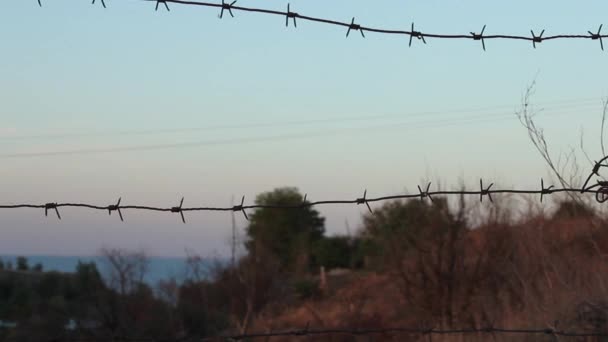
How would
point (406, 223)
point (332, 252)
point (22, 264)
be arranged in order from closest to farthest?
point (406, 223) → point (22, 264) → point (332, 252)

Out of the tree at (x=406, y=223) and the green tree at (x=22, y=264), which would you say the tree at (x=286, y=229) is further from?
the tree at (x=406, y=223)

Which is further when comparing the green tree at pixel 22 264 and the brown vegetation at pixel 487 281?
the green tree at pixel 22 264

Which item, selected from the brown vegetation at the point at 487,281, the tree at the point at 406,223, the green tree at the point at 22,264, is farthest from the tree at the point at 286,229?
the tree at the point at 406,223

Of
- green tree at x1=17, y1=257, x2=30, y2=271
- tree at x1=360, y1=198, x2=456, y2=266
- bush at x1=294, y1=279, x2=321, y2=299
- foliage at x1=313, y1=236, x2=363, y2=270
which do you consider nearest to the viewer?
tree at x1=360, y1=198, x2=456, y2=266

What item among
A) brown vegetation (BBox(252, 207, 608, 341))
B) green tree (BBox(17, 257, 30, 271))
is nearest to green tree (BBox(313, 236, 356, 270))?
green tree (BBox(17, 257, 30, 271))

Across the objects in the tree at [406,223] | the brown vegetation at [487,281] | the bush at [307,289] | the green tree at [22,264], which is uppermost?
the green tree at [22,264]

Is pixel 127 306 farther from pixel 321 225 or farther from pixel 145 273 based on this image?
pixel 321 225

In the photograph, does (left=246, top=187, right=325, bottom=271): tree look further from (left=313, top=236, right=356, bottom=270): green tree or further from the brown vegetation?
the brown vegetation

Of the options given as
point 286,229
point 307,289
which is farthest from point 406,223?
point 286,229

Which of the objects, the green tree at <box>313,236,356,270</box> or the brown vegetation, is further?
the green tree at <box>313,236,356,270</box>

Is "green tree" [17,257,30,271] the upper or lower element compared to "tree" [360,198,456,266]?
upper

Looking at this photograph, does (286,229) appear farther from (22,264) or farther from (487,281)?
(487,281)

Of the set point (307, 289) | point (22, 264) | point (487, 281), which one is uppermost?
point (22, 264)

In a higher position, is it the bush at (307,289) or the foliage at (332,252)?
the foliage at (332,252)
